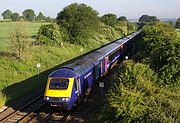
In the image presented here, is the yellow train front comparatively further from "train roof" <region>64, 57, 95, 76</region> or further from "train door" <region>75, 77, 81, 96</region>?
"train roof" <region>64, 57, 95, 76</region>

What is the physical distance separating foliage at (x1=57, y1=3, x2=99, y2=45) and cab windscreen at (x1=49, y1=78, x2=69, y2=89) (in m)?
38.0

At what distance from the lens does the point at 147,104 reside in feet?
51.8

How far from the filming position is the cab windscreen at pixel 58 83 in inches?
789

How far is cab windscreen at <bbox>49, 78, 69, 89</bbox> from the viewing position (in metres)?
20.0

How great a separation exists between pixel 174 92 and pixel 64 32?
4128cm

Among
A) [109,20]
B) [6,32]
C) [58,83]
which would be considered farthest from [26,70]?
[109,20]

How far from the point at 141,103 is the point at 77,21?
144ft

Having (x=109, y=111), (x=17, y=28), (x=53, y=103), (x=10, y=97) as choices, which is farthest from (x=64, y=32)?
(x=109, y=111)

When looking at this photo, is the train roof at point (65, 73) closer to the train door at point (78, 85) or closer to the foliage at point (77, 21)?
the train door at point (78, 85)

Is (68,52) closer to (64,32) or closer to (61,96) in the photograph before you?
(64,32)

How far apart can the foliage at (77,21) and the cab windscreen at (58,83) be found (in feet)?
125

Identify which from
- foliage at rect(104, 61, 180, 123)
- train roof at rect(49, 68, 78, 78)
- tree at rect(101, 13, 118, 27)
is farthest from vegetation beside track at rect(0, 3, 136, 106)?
tree at rect(101, 13, 118, 27)

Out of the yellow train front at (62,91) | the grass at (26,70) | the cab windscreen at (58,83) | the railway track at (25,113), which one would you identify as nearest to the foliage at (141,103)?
the yellow train front at (62,91)

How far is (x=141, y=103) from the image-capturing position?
15898 millimetres
